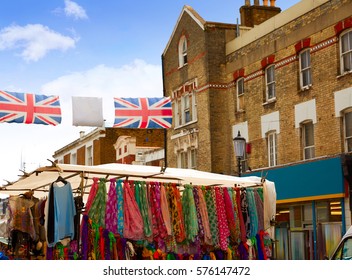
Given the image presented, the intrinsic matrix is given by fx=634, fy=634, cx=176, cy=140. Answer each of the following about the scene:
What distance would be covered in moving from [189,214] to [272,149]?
1329 centimetres

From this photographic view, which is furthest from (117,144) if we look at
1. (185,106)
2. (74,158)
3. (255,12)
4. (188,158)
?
(255,12)

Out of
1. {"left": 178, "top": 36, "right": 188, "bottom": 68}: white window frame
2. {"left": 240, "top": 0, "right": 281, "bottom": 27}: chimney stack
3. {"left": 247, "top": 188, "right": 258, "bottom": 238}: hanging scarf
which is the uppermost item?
{"left": 240, "top": 0, "right": 281, "bottom": 27}: chimney stack

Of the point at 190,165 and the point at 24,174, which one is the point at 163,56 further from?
the point at 24,174

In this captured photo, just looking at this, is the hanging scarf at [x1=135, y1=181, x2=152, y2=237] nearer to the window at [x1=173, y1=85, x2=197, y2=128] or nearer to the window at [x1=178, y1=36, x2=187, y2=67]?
the window at [x1=173, y1=85, x2=197, y2=128]

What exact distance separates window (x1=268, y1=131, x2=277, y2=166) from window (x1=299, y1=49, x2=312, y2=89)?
2.62 meters

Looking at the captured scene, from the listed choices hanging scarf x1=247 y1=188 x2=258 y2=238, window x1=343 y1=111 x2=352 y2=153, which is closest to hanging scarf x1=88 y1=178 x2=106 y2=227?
hanging scarf x1=247 y1=188 x2=258 y2=238

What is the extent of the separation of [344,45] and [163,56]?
14267 millimetres

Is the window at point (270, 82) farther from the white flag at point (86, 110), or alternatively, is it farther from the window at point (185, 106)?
the white flag at point (86, 110)

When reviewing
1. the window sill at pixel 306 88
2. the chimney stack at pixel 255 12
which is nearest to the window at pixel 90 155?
the chimney stack at pixel 255 12

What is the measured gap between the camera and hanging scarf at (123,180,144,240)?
39.0ft

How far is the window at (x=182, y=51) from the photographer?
32.0m

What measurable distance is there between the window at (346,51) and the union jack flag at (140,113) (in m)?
6.92

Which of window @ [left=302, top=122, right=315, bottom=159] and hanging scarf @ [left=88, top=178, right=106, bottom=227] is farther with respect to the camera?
window @ [left=302, top=122, right=315, bottom=159]

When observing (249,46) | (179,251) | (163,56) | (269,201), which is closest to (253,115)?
(249,46)
